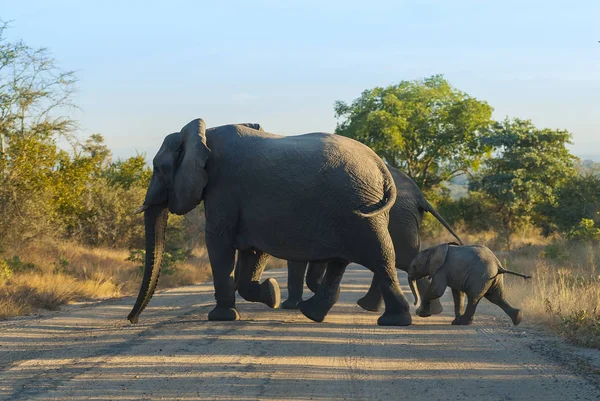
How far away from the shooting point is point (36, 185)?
1923 cm

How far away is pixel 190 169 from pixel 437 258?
358 centimetres

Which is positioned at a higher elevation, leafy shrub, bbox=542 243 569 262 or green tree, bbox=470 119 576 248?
green tree, bbox=470 119 576 248

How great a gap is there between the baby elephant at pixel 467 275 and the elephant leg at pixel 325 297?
1.25 meters

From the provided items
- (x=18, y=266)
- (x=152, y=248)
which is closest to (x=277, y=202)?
(x=152, y=248)

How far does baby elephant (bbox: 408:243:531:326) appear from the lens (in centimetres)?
1030

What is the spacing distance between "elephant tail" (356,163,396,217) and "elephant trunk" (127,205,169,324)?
10.3 ft

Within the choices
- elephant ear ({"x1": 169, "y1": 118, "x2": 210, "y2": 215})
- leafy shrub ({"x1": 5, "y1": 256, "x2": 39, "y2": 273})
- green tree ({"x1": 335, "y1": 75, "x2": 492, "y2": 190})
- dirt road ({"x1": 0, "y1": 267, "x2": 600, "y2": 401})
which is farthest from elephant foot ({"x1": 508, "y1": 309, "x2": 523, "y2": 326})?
green tree ({"x1": 335, "y1": 75, "x2": 492, "y2": 190})

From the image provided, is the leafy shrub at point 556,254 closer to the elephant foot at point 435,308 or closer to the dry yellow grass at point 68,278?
the elephant foot at point 435,308

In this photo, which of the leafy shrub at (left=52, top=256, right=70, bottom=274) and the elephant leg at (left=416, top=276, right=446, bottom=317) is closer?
the elephant leg at (left=416, top=276, right=446, bottom=317)

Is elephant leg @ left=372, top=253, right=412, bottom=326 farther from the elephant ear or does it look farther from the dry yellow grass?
the dry yellow grass

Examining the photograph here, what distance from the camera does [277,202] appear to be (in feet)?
34.1

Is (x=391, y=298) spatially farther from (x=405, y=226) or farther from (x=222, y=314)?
(x=222, y=314)

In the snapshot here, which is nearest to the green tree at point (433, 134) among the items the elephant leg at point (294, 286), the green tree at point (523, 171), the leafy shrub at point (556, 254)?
the green tree at point (523, 171)

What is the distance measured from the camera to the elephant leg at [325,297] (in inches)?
419
